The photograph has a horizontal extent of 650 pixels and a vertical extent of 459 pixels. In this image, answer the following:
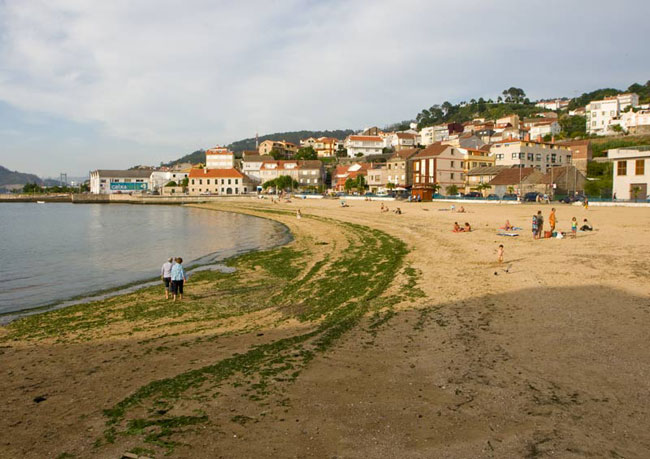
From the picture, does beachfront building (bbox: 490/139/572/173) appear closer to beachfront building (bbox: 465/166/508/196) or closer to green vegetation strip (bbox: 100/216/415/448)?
beachfront building (bbox: 465/166/508/196)

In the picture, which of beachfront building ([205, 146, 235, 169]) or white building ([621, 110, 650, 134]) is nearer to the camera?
white building ([621, 110, 650, 134])

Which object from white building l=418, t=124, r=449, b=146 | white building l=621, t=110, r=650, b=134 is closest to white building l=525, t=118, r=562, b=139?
white building l=621, t=110, r=650, b=134

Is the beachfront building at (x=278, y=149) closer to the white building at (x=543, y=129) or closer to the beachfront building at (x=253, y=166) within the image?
the beachfront building at (x=253, y=166)

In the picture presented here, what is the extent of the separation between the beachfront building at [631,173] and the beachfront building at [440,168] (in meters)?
28.8

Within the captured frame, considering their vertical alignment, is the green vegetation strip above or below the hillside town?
below

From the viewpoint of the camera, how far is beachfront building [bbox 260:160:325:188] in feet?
395

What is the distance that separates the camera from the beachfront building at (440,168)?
76188mm

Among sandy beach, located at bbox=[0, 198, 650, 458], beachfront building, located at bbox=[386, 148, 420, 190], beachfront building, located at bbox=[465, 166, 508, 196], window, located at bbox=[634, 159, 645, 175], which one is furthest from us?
beachfront building, located at bbox=[386, 148, 420, 190]

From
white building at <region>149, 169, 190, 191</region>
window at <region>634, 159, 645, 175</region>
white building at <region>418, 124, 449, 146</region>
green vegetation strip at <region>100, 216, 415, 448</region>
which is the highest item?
white building at <region>418, 124, 449, 146</region>

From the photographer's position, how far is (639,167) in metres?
46.0

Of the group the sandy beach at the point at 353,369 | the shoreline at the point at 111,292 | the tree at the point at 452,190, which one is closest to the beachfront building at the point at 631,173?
the tree at the point at 452,190

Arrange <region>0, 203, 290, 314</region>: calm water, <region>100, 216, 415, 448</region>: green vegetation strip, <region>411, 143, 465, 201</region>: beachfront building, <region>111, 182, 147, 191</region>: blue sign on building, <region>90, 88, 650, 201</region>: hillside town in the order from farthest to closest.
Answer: <region>111, 182, 147, 191</region>: blue sign on building < <region>411, 143, 465, 201</region>: beachfront building < <region>90, 88, 650, 201</region>: hillside town < <region>0, 203, 290, 314</region>: calm water < <region>100, 216, 415, 448</region>: green vegetation strip

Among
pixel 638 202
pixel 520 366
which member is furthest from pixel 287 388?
pixel 638 202

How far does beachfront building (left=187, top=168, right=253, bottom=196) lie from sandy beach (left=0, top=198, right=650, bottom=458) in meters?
102
